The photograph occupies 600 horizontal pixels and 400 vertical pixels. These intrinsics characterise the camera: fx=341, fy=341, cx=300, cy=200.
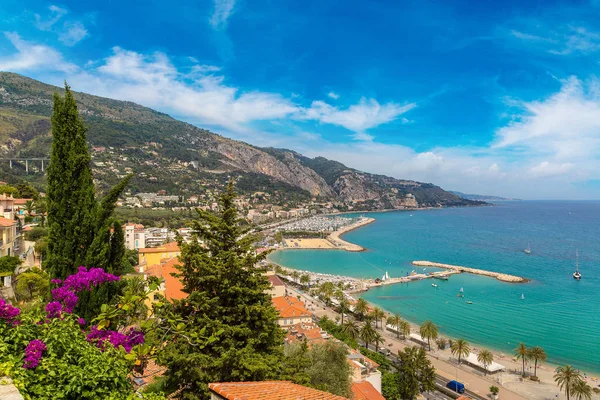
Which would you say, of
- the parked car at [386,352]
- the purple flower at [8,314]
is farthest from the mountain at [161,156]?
A: the purple flower at [8,314]

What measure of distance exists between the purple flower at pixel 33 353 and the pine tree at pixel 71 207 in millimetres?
2963

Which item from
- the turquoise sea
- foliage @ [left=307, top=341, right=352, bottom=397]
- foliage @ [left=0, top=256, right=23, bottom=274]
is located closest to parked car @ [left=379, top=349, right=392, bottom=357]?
the turquoise sea

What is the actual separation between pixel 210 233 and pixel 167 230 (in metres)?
43.4

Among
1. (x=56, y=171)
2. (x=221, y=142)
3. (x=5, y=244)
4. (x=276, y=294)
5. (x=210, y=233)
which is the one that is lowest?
(x=276, y=294)

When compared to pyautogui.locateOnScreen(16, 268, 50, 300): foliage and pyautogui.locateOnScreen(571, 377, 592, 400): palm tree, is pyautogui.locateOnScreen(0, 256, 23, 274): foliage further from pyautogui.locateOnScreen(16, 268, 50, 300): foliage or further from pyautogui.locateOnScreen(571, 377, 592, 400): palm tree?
pyautogui.locateOnScreen(571, 377, 592, 400): palm tree

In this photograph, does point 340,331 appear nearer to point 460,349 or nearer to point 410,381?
point 410,381

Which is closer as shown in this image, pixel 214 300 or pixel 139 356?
pixel 139 356

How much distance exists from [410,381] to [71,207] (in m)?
17.0

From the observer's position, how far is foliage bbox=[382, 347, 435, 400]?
1658cm

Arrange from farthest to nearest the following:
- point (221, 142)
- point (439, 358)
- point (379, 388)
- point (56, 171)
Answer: point (221, 142) < point (439, 358) < point (379, 388) < point (56, 171)

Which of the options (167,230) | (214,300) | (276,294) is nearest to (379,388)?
(276,294)

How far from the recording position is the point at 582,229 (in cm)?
9019

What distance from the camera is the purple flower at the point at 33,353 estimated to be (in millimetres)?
2293

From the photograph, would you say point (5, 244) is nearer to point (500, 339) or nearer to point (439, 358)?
point (439, 358)
